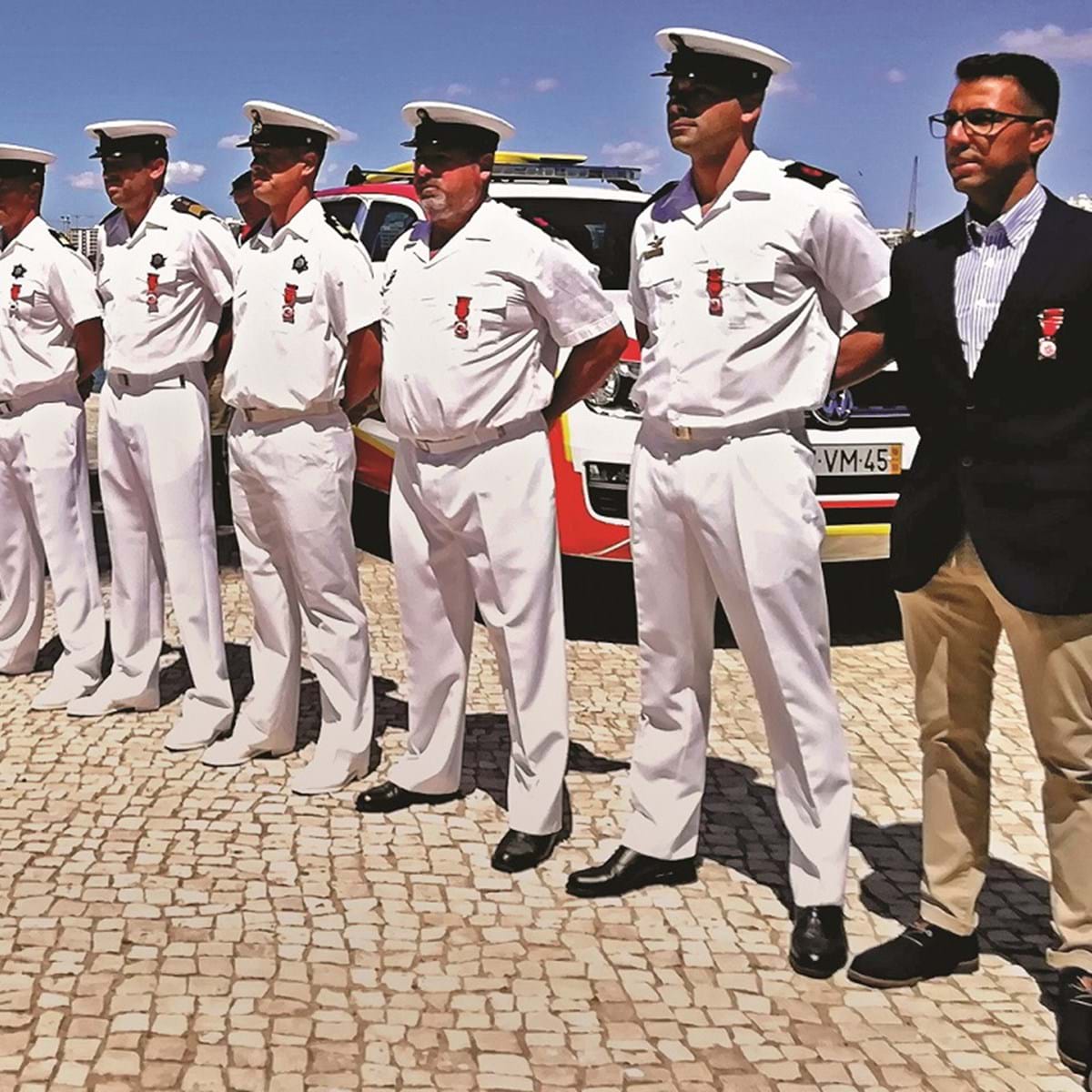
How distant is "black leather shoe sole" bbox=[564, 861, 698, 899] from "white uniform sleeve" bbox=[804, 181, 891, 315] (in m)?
1.72

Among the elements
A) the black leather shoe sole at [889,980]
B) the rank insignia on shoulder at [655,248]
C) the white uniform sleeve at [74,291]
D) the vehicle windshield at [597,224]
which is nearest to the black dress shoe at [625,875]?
the black leather shoe sole at [889,980]

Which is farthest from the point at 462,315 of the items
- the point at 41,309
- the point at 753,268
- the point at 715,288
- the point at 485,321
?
the point at 41,309

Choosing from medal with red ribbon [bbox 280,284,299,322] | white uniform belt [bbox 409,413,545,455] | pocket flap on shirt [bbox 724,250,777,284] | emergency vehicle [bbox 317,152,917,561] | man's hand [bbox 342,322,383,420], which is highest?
pocket flap on shirt [bbox 724,250,777,284]

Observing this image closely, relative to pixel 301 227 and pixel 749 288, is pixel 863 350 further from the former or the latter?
pixel 301 227

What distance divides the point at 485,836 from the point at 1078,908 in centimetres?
199

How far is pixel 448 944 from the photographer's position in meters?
4.22

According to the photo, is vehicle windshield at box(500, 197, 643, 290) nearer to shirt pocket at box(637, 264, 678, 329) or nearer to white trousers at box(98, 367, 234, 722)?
white trousers at box(98, 367, 234, 722)

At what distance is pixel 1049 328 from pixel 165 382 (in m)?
3.49

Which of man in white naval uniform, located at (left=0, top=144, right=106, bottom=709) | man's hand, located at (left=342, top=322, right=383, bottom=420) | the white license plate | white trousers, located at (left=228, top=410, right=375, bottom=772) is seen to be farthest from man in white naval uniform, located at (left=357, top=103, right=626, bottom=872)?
the white license plate

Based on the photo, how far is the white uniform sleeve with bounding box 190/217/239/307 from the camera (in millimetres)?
5773

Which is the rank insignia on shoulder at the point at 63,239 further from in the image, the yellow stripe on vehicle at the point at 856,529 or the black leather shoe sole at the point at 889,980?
the black leather shoe sole at the point at 889,980

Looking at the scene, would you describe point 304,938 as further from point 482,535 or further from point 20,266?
point 20,266

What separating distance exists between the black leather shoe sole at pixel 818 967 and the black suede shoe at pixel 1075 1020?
1.97 feet

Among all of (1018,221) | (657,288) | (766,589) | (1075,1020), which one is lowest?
(1075,1020)
